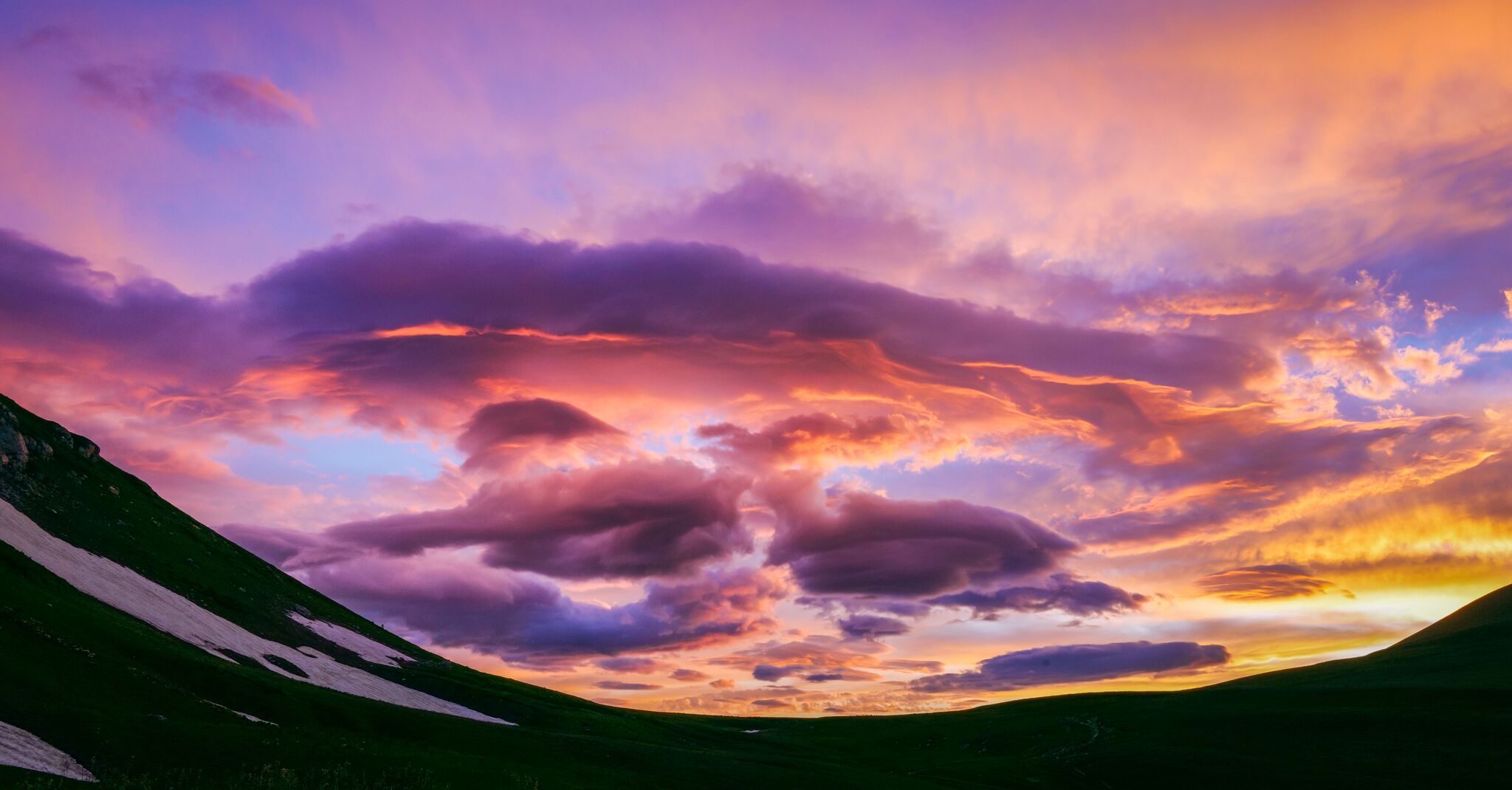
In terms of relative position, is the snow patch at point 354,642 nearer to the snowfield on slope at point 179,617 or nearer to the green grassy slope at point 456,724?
the green grassy slope at point 456,724

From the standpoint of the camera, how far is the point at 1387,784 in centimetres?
11294

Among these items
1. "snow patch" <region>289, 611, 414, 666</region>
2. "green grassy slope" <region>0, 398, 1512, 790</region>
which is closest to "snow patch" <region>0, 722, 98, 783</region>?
"green grassy slope" <region>0, 398, 1512, 790</region>

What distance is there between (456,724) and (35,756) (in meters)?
40.2

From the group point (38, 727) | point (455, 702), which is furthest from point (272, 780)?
point (455, 702)

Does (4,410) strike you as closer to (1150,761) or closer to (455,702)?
(455,702)

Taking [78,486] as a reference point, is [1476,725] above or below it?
below

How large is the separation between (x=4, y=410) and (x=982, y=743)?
162 m

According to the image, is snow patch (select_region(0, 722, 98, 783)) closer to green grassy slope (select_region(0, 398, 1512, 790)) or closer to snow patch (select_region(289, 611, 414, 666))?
green grassy slope (select_region(0, 398, 1512, 790))

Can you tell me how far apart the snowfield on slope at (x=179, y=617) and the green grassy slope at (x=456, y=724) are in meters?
5.35

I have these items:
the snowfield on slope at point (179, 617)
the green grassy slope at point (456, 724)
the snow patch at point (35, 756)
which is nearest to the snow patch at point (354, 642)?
the green grassy slope at point (456, 724)

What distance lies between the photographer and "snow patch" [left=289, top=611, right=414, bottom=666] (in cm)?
14275

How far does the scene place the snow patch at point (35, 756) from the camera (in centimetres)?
4509

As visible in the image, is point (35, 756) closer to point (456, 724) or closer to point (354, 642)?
point (456, 724)

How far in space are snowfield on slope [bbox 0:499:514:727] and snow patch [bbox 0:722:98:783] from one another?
168 ft
